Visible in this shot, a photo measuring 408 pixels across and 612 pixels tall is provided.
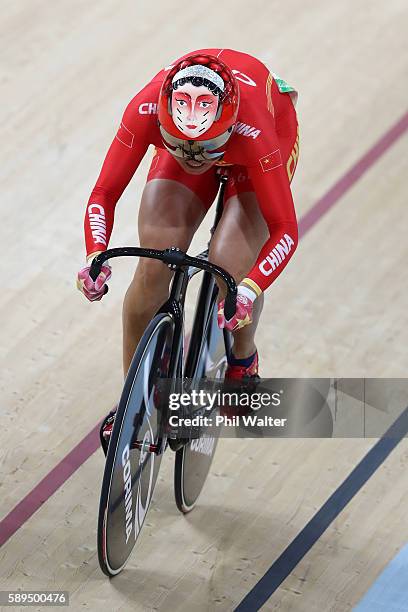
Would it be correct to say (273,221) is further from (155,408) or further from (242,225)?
(155,408)

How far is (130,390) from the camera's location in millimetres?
3154

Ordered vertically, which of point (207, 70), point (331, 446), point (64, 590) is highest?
point (207, 70)

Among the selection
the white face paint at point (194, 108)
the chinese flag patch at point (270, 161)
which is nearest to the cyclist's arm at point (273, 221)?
the chinese flag patch at point (270, 161)

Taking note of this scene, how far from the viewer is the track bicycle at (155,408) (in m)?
3.16

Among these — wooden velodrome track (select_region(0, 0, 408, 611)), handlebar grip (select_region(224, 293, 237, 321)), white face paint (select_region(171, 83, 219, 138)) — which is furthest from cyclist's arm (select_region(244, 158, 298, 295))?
wooden velodrome track (select_region(0, 0, 408, 611))

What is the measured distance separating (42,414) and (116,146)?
4.18 ft

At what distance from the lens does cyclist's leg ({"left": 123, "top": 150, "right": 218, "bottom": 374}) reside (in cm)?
338

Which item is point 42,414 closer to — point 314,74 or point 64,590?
point 64,590

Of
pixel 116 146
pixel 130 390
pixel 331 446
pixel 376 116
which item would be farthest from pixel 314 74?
pixel 130 390

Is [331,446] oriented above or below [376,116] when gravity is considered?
below

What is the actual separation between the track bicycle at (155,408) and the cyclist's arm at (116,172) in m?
0.14

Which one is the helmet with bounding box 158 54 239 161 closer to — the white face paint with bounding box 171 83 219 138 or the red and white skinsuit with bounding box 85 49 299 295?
the white face paint with bounding box 171 83 219 138

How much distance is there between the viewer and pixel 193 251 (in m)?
4.86

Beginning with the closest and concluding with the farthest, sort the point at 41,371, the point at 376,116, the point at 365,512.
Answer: the point at 365,512 < the point at 41,371 < the point at 376,116
